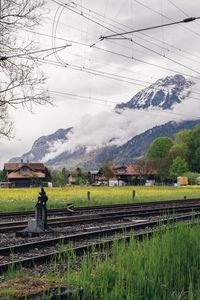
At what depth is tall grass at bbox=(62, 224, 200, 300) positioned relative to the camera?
18.0 feet

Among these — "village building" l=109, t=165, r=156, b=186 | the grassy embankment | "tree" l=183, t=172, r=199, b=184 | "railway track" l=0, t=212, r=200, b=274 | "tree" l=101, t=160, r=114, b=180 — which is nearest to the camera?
the grassy embankment

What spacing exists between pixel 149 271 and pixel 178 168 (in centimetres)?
12038

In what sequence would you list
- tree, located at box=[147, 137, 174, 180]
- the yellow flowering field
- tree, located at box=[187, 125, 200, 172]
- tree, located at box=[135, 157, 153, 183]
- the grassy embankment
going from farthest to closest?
tree, located at box=[147, 137, 174, 180]
tree, located at box=[135, 157, 153, 183]
tree, located at box=[187, 125, 200, 172]
the yellow flowering field
the grassy embankment

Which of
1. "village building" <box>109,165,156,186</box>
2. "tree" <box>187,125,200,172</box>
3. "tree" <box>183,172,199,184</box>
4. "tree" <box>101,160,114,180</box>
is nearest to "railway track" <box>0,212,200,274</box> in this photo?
"tree" <box>183,172,199,184</box>

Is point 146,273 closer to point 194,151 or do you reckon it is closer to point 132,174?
point 194,151

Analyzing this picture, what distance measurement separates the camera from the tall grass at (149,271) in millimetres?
5496

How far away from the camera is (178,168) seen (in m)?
125

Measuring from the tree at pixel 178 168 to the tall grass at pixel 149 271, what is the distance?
384ft

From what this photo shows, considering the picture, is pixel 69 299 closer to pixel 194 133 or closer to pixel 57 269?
pixel 57 269

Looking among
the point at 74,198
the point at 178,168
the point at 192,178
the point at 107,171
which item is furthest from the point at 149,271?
the point at 107,171

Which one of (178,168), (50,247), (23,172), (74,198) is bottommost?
(50,247)

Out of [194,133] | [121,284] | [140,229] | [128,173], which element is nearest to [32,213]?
[140,229]

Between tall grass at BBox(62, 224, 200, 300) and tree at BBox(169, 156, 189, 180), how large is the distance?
117m

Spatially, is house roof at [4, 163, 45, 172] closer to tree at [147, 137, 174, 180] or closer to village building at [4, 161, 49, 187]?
village building at [4, 161, 49, 187]
